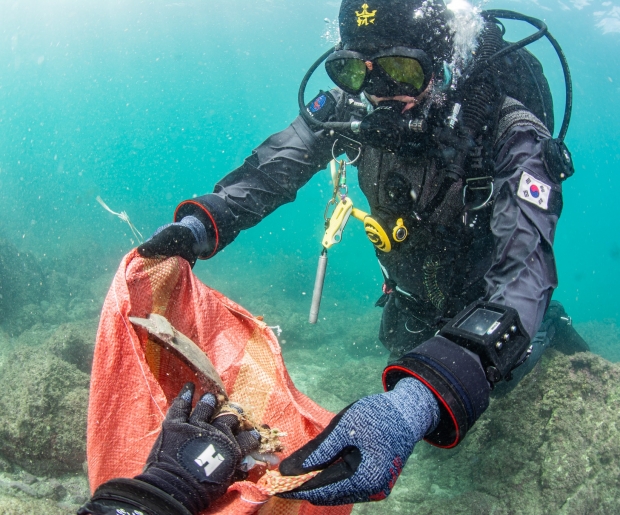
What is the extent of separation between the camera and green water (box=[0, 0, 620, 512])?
15.6 m

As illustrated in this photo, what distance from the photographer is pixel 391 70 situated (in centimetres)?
257

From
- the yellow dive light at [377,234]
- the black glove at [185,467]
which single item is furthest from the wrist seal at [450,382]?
the yellow dive light at [377,234]

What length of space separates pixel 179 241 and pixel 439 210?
1950mm

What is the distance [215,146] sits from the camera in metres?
124

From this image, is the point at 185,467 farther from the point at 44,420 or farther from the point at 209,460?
the point at 44,420

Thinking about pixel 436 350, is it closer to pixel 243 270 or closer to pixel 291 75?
pixel 243 270

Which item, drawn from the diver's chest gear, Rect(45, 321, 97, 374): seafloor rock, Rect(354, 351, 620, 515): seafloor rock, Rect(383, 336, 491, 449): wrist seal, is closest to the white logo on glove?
Rect(383, 336, 491, 449): wrist seal

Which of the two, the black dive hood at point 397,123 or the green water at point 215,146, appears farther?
the green water at point 215,146

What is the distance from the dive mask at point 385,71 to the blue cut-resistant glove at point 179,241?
5.18 ft

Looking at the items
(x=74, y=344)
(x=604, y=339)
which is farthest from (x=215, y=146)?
(x=74, y=344)

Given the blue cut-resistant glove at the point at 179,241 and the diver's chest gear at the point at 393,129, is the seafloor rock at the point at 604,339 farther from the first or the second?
the blue cut-resistant glove at the point at 179,241

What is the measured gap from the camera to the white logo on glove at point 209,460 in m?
1.43

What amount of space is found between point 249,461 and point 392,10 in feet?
9.44

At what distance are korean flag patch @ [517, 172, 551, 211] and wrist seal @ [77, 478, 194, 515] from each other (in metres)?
2.20
